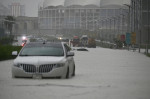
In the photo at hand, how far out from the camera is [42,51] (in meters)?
16.7

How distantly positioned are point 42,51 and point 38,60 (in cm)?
125

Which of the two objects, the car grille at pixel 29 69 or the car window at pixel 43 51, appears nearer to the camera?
the car grille at pixel 29 69

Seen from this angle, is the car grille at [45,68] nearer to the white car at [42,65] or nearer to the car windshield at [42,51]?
the white car at [42,65]

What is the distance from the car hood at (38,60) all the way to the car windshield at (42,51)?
534 millimetres

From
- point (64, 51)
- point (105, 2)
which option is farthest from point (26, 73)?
point (105, 2)

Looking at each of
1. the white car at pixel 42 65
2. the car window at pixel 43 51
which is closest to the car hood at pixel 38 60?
the white car at pixel 42 65

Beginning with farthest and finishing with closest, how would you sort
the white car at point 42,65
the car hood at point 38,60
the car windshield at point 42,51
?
the car windshield at point 42,51 < the car hood at point 38,60 < the white car at point 42,65

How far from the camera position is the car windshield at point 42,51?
648 inches

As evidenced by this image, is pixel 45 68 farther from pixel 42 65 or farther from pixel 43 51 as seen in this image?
pixel 43 51

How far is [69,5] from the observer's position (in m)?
196

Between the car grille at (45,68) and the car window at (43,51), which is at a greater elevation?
the car window at (43,51)

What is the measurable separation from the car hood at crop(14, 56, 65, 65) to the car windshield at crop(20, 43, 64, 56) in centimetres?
53

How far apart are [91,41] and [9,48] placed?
45.6 metres

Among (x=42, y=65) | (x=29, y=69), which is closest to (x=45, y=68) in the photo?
(x=42, y=65)
